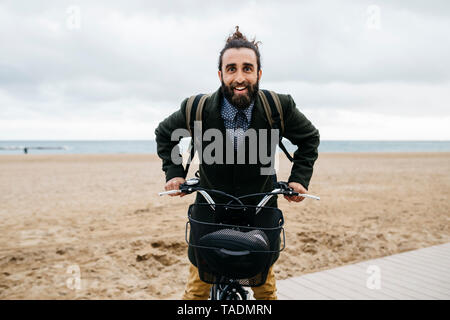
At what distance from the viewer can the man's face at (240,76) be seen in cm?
191

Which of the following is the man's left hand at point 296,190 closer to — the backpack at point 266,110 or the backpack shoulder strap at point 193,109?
the backpack at point 266,110

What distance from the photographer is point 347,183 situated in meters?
12.9

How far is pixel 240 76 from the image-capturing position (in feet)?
6.30

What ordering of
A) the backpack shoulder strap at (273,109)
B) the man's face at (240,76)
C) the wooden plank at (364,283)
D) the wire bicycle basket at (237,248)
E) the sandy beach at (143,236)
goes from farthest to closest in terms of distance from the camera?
1. the sandy beach at (143,236)
2. the wooden plank at (364,283)
3. the backpack shoulder strap at (273,109)
4. the man's face at (240,76)
5. the wire bicycle basket at (237,248)

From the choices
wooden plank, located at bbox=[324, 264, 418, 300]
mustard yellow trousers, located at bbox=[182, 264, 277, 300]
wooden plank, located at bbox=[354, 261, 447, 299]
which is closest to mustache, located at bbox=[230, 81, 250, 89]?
mustard yellow trousers, located at bbox=[182, 264, 277, 300]

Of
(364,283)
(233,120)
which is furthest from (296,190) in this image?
(364,283)

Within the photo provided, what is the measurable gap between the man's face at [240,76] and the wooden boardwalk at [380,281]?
8.00ft

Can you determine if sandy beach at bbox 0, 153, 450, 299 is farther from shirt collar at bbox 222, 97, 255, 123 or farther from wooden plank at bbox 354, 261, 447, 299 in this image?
shirt collar at bbox 222, 97, 255, 123

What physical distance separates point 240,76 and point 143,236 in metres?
4.93

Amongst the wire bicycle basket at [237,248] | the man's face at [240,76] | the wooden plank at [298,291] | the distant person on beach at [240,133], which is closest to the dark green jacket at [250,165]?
the distant person on beach at [240,133]

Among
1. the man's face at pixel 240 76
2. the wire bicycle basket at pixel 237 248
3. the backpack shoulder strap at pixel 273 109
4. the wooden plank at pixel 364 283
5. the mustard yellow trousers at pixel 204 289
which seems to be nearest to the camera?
the wire bicycle basket at pixel 237 248

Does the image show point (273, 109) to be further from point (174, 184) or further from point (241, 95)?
point (174, 184)

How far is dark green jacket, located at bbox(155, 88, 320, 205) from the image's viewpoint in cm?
205

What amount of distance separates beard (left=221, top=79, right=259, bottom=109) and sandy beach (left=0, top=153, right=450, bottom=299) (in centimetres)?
280
